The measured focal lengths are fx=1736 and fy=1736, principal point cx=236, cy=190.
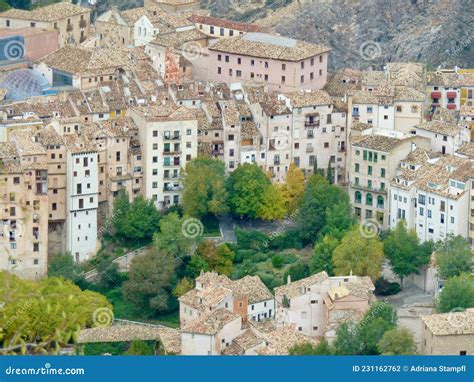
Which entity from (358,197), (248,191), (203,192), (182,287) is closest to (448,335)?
(182,287)

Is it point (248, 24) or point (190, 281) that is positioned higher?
point (248, 24)

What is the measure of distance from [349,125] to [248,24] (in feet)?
39.9

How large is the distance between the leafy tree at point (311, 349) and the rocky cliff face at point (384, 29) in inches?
1100

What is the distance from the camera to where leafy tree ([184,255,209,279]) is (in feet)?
207

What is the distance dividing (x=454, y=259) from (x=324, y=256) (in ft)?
15.3

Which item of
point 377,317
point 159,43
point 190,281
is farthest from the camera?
point 159,43

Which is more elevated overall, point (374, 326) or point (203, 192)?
point (203, 192)

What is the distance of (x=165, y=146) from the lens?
2645 inches

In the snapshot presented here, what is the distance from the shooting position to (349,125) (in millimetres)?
69875

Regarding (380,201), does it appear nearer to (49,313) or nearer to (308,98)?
(308,98)

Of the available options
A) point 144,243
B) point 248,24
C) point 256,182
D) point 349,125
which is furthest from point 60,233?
point 248,24

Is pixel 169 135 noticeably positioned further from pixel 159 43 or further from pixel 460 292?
pixel 460 292

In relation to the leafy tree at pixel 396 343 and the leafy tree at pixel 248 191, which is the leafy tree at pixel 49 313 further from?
the leafy tree at pixel 396 343

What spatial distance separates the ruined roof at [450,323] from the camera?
54344mm
